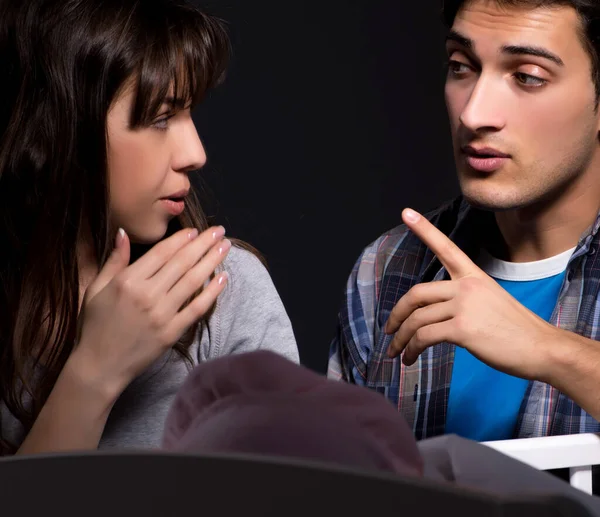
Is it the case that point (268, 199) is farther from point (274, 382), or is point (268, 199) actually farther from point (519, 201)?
point (274, 382)

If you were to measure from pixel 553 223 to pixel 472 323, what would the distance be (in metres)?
0.39

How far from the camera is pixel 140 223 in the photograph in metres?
1.14

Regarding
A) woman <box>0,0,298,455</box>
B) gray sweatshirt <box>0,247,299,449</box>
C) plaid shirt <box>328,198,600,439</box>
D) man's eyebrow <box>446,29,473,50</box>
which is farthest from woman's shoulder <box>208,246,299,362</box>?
man's eyebrow <box>446,29,473,50</box>

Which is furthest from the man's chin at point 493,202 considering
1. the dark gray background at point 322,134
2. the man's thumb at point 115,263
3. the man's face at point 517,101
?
the dark gray background at point 322,134

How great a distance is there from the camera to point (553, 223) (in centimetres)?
140

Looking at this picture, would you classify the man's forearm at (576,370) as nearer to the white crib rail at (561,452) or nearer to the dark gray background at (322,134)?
the white crib rail at (561,452)

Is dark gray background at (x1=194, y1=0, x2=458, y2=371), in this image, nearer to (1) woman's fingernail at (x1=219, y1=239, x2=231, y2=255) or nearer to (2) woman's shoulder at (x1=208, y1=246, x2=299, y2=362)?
(2) woman's shoulder at (x1=208, y1=246, x2=299, y2=362)

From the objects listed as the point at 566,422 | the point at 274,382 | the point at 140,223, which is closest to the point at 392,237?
the point at 566,422

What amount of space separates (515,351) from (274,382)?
729mm

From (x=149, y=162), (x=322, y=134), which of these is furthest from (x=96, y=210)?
(x=322, y=134)

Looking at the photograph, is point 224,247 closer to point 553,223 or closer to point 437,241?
point 437,241

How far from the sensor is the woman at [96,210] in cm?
103

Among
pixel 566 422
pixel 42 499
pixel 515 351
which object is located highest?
pixel 42 499

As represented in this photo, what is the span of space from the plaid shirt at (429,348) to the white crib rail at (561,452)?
33 centimetres
